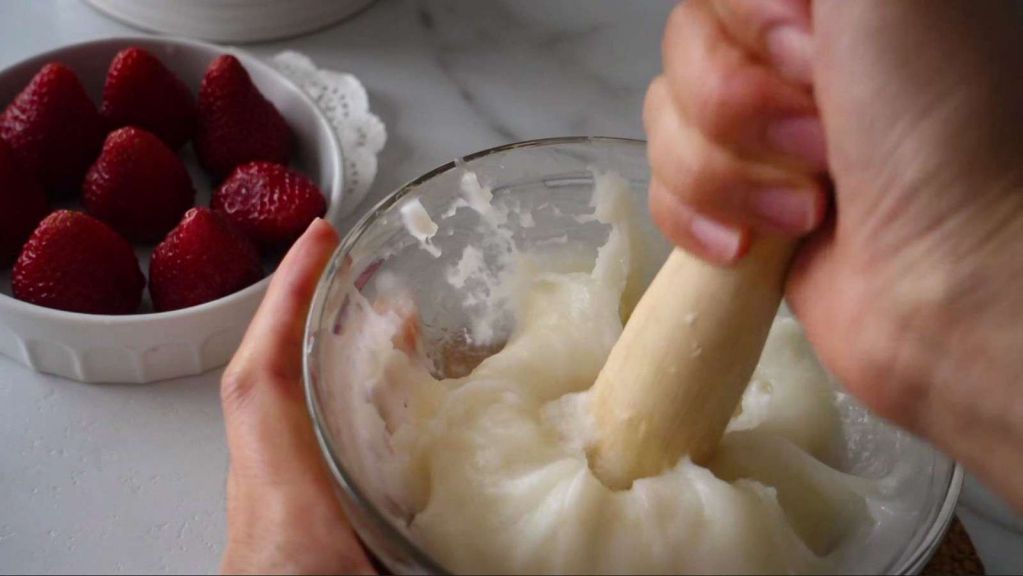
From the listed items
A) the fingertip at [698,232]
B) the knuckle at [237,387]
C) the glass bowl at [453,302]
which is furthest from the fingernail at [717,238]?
the knuckle at [237,387]

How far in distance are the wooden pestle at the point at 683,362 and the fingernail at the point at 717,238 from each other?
1 cm

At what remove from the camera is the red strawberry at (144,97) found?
2.87 ft

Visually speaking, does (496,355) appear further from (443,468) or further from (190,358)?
(190,358)

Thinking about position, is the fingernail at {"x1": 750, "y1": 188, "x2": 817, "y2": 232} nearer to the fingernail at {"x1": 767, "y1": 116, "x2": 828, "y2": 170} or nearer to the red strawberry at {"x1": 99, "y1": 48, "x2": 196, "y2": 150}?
the fingernail at {"x1": 767, "y1": 116, "x2": 828, "y2": 170}

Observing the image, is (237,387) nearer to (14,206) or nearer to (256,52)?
(14,206)

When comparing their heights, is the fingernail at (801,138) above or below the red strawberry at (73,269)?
above

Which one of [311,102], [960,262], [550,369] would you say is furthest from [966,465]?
[311,102]

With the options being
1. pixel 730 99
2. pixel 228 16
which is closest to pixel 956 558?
pixel 730 99

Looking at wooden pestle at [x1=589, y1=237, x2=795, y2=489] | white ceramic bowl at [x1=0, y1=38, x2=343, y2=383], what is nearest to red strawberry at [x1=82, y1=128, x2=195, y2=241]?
white ceramic bowl at [x1=0, y1=38, x2=343, y2=383]

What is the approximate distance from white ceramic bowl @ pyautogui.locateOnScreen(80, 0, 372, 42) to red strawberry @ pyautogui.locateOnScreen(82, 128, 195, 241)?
18 centimetres

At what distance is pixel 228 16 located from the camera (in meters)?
0.98

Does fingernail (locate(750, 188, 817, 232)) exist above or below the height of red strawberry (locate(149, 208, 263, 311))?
above

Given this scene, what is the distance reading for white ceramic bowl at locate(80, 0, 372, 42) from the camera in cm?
97

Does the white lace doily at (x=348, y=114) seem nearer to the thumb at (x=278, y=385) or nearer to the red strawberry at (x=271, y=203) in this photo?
the red strawberry at (x=271, y=203)
